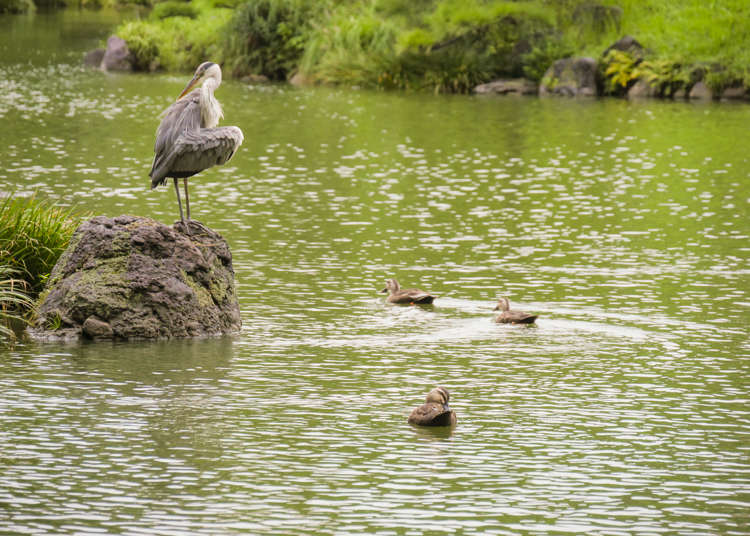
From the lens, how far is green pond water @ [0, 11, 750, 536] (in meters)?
9.90

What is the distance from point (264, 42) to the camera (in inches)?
2189

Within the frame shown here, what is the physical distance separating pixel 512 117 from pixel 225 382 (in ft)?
96.0

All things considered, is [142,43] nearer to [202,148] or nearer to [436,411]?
[202,148]

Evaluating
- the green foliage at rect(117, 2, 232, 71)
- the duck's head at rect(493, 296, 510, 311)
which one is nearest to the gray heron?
the duck's head at rect(493, 296, 510, 311)

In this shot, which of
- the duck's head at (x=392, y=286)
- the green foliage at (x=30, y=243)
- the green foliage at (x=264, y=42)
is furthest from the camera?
the green foliage at (x=264, y=42)

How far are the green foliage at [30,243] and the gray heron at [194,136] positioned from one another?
2.03m

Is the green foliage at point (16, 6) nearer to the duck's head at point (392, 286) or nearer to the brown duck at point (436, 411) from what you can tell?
the duck's head at point (392, 286)

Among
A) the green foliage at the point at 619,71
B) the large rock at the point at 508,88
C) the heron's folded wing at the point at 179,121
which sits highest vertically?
the heron's folded wing at the point at 179,121

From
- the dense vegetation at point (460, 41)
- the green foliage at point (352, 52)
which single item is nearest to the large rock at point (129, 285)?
the dense vegetation at point (460, 41)

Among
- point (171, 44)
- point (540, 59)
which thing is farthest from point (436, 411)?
point (171, 44)

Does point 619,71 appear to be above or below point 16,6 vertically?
below

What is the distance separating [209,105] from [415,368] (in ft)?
12.4

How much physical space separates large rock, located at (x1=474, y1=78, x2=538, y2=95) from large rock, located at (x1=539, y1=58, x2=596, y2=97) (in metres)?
0.70

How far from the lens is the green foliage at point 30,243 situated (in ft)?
52.2
